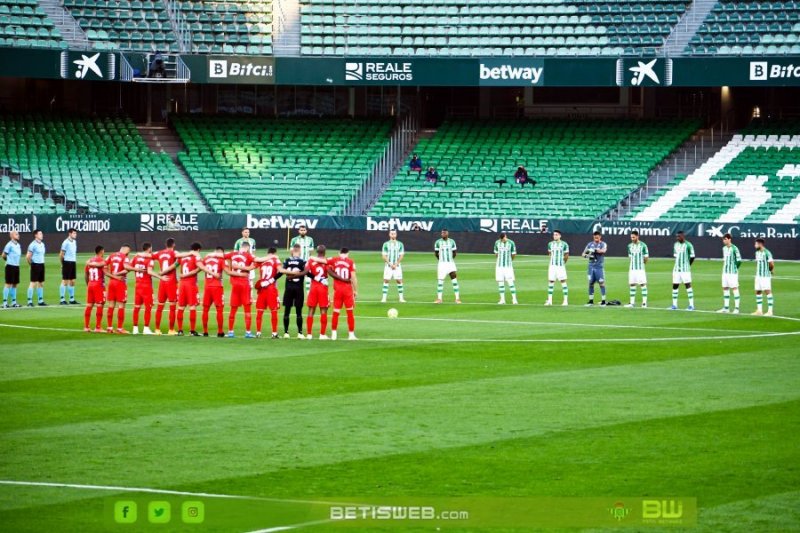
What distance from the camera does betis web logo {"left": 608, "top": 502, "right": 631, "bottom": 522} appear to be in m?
13.1

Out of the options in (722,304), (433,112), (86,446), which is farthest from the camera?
(433,112)

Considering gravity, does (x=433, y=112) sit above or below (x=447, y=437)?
above

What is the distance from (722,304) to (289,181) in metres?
30.8

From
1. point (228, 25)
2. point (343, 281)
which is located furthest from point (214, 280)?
point (228, 25)

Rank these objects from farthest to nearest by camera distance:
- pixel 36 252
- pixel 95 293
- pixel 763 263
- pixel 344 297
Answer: pixel 36 252
pixel 763 263
pixel 95 293
pixel 344 297

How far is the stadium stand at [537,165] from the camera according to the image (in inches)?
2341

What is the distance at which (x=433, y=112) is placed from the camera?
228 feet

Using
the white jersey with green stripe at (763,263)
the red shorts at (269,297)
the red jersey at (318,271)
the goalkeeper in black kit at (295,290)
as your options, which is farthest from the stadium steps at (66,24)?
the red jersey at (318,271)

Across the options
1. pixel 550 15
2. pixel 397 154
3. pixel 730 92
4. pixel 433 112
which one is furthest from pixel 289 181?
pixel 730 92

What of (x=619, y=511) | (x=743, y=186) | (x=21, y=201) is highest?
(x=743, y=186)

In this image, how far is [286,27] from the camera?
66.2 meters

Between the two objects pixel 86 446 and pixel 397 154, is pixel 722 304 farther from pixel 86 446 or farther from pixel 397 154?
pixel 397 154

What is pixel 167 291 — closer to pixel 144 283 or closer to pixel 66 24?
pixel 144 283

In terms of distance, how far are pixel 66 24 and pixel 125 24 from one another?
2847 millimetres
